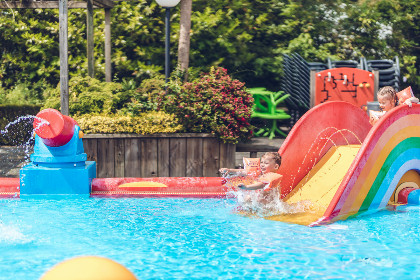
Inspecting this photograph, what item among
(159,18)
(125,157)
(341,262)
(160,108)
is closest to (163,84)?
(160,108)

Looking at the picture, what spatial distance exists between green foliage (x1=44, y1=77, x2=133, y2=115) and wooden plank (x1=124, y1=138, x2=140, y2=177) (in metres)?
1.12

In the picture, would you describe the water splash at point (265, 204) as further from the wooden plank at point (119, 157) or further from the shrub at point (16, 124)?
the shrub at point (16, 124)

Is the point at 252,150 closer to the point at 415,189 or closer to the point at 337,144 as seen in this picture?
the point at 337,144

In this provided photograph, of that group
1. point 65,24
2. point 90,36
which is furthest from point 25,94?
point 65,24

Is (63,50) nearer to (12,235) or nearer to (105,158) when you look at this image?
(105,158)

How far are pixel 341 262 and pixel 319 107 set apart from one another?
10.7 feet

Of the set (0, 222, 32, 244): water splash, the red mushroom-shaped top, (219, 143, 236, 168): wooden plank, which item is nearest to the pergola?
the red mushroom-shaped top

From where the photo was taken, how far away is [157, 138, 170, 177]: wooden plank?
33.9ft

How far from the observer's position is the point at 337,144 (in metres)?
8.84

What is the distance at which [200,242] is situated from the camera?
6.32m

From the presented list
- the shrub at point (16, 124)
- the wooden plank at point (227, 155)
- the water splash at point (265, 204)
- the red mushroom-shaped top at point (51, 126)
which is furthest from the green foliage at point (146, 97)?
the water splash at point (265, 204)

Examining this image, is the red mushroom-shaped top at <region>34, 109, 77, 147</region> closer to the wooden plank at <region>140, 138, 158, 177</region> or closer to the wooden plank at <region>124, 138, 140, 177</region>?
the wooden plank at <region>124, 138, 140, 177</region>

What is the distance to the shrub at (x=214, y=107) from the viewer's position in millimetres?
10414

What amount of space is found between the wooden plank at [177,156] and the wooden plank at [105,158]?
97cm
